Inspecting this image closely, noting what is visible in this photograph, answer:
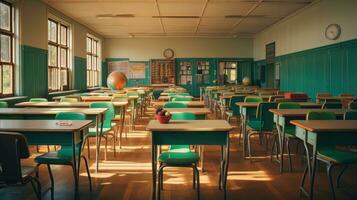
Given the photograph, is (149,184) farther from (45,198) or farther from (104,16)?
(104,16)

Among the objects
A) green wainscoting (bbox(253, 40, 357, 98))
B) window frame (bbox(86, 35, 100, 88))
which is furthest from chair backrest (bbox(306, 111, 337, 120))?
window frame (bbox(86, 35, 100, 88))

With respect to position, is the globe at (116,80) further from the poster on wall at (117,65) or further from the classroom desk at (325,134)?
the poster on wall at (117,65)

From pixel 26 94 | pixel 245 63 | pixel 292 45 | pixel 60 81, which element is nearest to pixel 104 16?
pixel 60 81

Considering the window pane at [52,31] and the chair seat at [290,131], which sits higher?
the window pane at [52,31]

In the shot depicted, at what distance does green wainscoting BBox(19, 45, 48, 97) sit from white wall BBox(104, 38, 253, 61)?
8747 millimetres

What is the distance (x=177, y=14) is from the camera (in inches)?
466

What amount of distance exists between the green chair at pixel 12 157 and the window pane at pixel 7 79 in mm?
5609

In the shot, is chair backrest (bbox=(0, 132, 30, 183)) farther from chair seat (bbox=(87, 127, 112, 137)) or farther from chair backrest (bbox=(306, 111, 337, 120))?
chair backrest (bbox=(306, 111, 337, 120))

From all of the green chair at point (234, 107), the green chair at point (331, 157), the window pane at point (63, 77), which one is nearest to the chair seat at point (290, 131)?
the green chair at point (331, 157)

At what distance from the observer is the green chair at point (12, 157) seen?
2.69 m

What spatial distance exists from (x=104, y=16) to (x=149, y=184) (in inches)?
356

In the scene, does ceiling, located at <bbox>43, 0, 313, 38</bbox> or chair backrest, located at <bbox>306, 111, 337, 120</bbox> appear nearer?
chair backrest, located at <bbox>306, 111, 337, 120</bbox>

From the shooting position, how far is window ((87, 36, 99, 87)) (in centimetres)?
1538

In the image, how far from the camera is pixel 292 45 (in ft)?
41.0
